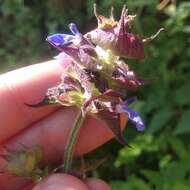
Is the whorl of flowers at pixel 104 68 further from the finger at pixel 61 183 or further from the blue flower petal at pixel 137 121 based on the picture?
the finger at pixel 61 183

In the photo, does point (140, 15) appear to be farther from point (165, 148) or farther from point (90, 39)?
point (90, 39)

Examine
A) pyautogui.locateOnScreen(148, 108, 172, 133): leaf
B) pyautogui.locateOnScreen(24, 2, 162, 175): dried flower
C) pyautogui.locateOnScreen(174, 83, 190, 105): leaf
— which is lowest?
pyautogui.locateOnScreen(148, 108, 172, 133): leaf

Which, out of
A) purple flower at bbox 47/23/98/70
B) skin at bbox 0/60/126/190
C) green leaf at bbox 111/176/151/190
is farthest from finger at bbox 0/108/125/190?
green leaf at bbox 111/176/151/190

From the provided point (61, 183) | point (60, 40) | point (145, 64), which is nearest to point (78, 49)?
point (60, 40)

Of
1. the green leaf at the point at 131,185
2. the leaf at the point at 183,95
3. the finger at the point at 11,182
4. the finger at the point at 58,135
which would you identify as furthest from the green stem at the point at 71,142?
the leaf at the point at 183,95

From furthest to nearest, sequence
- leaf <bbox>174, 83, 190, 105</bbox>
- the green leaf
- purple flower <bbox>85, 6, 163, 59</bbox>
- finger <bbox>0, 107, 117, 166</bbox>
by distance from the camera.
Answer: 1. leaf <bbox>174, 83, 190, 105</bbox>
2. the green leaf
3. finger <bbox>0, 107, 117, 166</bbox>
4. purple flower <bbox>85, 6, 163, 59</bbox>

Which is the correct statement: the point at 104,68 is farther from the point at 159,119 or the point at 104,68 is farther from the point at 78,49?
the point at 159,119

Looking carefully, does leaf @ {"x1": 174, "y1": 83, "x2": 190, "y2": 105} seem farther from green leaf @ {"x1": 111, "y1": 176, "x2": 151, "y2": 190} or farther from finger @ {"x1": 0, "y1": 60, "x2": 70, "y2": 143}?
finger @ {"x1": 0, "y1": 60, "x2": 70, "y2": 143}

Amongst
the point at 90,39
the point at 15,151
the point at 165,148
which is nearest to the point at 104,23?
the point at 90,39
